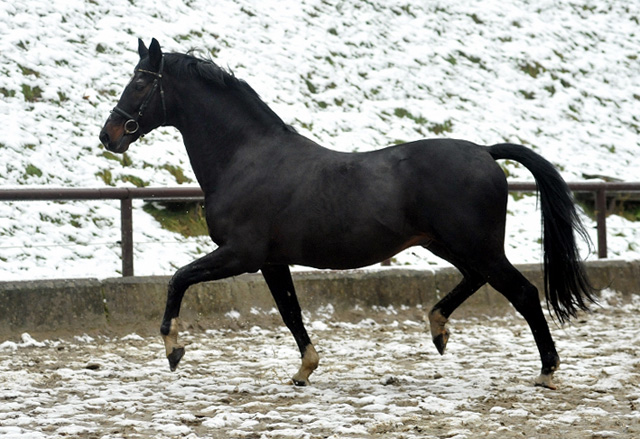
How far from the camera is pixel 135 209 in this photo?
32.2 feet

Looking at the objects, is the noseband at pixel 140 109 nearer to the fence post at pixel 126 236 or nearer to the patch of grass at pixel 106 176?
the fence post at pixel 126 236

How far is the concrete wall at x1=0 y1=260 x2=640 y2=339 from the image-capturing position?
24.7 feet

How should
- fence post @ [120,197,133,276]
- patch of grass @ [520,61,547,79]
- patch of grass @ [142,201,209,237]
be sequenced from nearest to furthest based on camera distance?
fence post @ [120,197,133,276] < patch of grass @ [142,201,209,237] < patch of grass @ [520,61,547,79]

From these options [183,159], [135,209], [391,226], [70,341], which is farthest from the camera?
[183,159]

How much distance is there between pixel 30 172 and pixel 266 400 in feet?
19.0

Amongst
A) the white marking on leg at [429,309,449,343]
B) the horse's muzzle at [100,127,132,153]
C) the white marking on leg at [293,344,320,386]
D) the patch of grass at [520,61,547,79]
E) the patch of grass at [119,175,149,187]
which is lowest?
the white marking on leg at [293,344,320,386]

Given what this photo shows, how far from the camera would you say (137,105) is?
5906mm

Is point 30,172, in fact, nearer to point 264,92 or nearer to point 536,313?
point 264,92

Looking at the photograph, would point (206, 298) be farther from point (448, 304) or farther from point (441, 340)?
point (448, 304)

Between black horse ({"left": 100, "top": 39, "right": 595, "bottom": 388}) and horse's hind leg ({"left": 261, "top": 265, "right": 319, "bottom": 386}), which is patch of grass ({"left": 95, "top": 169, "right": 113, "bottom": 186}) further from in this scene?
horse's hind leg ({"left": 261, "top": 265, "right": 319, "bottom": 386})

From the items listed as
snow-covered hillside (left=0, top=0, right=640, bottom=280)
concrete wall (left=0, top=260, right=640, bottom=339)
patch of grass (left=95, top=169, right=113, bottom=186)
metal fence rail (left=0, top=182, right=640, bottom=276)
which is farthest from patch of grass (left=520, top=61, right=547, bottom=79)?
metal fence rail (left=0, top=182, right=640, bottom=276)

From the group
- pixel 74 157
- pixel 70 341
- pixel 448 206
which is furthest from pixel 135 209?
pixel 448 206

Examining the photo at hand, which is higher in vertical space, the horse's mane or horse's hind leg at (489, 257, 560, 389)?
the horse's mane

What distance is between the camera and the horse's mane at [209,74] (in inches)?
236
